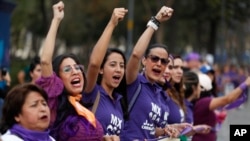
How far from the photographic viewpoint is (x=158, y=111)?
7320 millimetres

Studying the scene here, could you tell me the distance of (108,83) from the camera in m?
6.73

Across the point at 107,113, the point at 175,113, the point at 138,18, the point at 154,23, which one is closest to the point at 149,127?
the point at 107,113

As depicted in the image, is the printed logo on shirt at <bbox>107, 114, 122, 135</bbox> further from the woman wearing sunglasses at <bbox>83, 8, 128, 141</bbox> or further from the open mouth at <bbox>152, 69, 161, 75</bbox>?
the open mouth at <bbox>152, 69, 161, 75</bbox>

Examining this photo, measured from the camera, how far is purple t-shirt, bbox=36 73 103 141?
591cm

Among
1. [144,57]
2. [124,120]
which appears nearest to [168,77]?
[144,57]

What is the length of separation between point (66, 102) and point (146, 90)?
148cm

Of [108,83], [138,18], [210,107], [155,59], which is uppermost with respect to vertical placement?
[138,18]

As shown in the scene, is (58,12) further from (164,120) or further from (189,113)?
(189,113)

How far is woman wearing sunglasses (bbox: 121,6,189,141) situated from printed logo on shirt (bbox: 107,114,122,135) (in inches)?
22.6

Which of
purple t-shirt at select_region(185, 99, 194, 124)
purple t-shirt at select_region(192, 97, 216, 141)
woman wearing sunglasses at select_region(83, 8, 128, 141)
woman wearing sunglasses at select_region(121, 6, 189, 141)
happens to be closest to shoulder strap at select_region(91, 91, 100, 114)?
woman wearing sunglasses at select_region(83, 8, 128, 141)

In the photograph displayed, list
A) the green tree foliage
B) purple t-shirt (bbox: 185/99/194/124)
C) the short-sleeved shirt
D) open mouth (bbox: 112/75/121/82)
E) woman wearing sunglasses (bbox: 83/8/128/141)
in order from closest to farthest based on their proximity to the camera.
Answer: the short-sleeved shirt, woman wearing sunglasses (bbox: 83/8/128/141), open mouth (bbox: 112/75/121/82), purple t-shirt (bbox: 185/99/194/124), the green tree foliage

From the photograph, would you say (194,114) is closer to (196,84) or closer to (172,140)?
(196,84)

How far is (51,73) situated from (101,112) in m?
0.68

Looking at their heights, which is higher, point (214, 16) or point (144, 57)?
point (214, 16)
